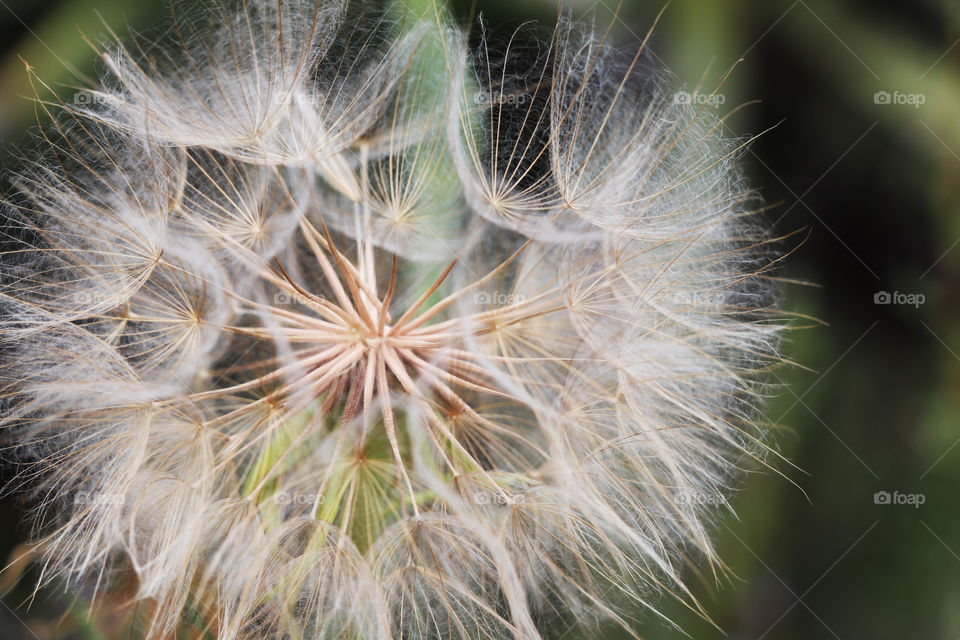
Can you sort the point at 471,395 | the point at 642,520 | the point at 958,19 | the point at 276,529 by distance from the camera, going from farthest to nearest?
1. the point at 958,19
2. the point at 471,395
3. the point at 642,520
4. the point at 276,529

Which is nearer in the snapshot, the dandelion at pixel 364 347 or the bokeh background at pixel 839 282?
the dandelion at pixel 364 347

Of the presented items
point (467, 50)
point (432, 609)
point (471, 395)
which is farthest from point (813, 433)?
point (467, 50)

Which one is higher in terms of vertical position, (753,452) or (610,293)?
(610,293)

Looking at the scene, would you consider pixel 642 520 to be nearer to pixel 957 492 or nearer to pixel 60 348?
pixel 60 348

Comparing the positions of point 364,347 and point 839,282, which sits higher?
point 839,282

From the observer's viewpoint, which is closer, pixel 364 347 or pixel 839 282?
pixel 364 347
